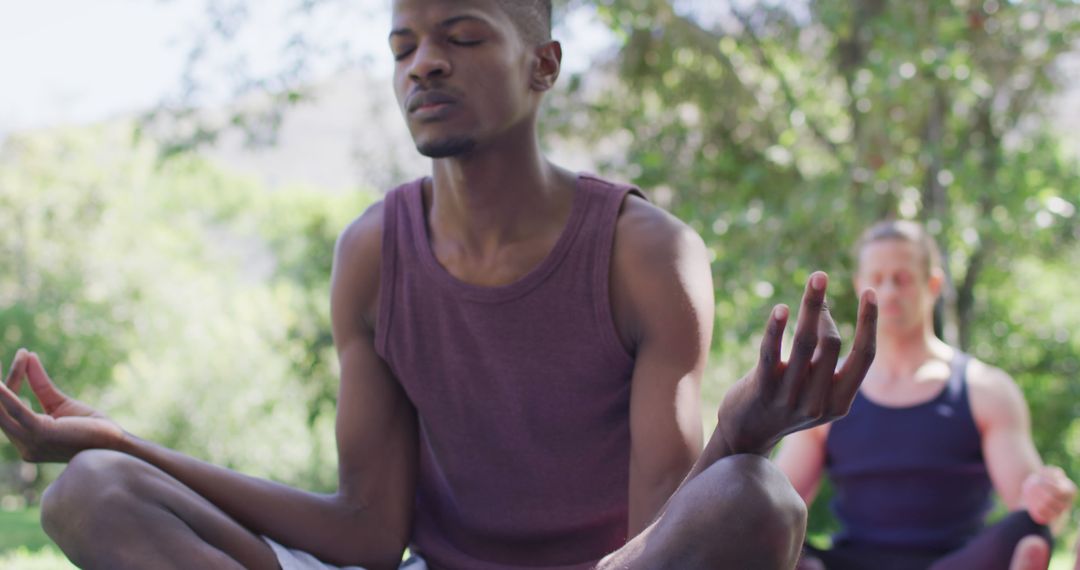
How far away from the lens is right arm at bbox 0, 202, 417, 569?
2.11 meters

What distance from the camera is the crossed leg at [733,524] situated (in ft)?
5.21

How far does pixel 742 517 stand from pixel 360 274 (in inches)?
44.6

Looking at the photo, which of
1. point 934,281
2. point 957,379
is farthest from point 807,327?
point 934,281

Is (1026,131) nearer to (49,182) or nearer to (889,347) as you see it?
(889,347)

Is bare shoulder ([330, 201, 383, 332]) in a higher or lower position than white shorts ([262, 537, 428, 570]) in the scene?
higher

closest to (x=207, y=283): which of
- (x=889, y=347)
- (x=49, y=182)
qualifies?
(x=49, y=182)

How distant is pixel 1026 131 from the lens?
7680 millimetres

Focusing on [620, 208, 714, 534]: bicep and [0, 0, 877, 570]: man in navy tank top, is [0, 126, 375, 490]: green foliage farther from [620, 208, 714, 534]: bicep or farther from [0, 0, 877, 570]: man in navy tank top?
[620, 208, 714, 534]: bicep

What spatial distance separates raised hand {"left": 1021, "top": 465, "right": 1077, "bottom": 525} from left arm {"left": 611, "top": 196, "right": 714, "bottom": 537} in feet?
3.57

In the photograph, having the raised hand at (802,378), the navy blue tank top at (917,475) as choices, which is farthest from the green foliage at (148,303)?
the raised hand at (802,378)

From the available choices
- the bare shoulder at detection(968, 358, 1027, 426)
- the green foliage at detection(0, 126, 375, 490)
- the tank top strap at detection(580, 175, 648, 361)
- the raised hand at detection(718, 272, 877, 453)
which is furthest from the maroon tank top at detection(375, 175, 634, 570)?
the green foliage at detection(0, 126, 375, 490)

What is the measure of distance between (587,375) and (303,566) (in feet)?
Answer: 2.05

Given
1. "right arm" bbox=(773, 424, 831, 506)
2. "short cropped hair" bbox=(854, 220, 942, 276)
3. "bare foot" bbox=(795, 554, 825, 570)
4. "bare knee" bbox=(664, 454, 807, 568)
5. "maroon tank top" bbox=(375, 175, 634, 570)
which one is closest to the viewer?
"bare knee" bbox=(664, 454, 807, 568)

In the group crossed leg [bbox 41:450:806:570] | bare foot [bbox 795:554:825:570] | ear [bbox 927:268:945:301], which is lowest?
bare foot [bbox 795:554:825:570]
